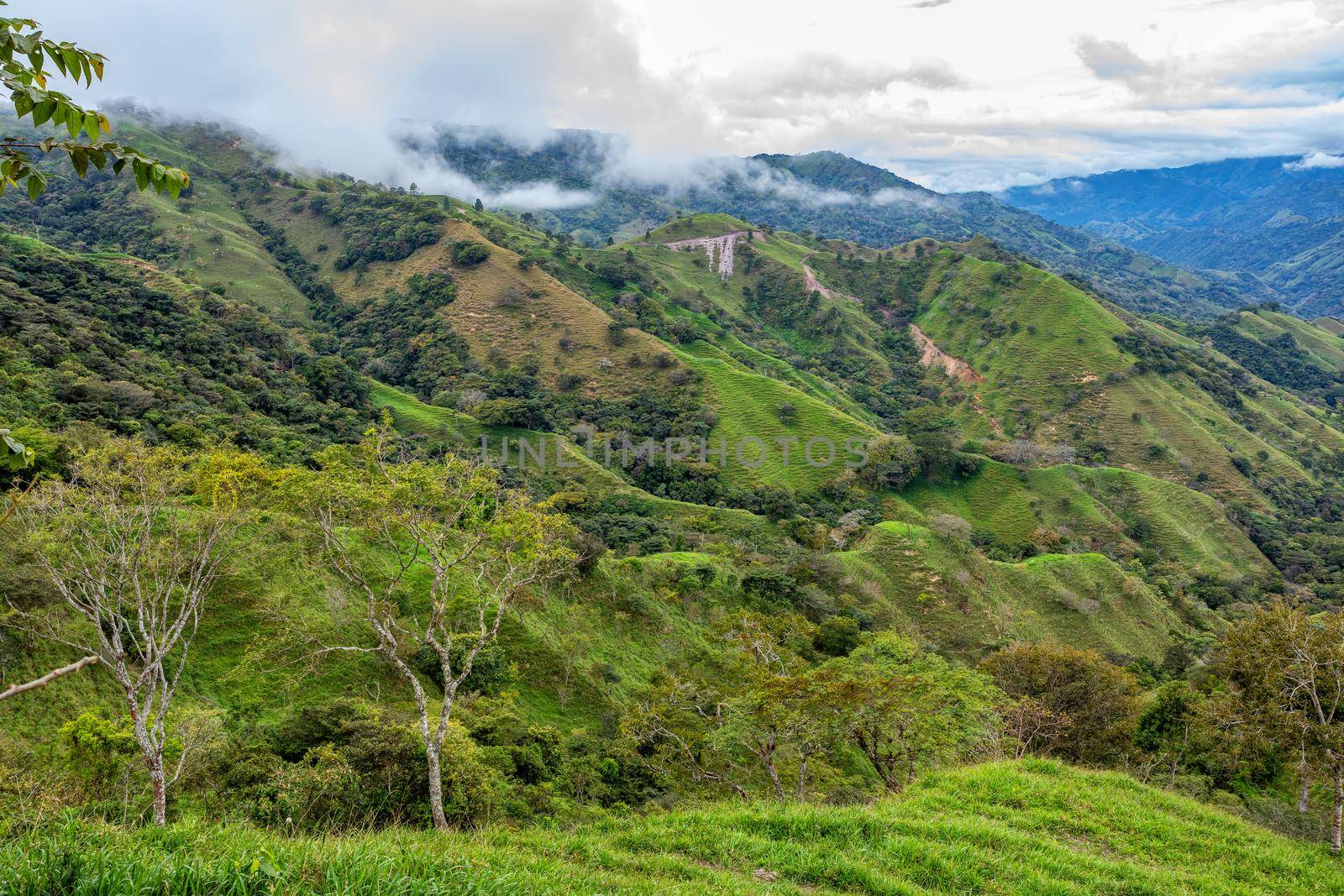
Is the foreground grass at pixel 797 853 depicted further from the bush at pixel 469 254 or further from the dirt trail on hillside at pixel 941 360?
the dirt trail on hillside at pixel 941 360

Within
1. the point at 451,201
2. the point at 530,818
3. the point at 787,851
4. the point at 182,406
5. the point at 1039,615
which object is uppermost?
the point at 451,201

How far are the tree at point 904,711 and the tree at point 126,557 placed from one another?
47.8ft

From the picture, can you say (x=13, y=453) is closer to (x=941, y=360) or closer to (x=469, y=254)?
(x=469, y=254)

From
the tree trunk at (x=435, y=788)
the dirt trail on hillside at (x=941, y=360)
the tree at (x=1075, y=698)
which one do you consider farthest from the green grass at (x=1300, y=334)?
the tree trunk at (x=435, y=788)

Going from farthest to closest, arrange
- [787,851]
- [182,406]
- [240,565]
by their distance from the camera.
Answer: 1. [182,406]
2. [240,565]
3. [787,851]

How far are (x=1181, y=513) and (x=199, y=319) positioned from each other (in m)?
102

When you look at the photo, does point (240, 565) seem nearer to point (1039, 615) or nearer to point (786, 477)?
point (1039, 615)

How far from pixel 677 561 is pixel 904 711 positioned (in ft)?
74.5

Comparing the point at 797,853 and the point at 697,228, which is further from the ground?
the point at 697,228

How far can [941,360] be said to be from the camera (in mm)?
118438

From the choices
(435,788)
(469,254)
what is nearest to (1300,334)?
(469,254)

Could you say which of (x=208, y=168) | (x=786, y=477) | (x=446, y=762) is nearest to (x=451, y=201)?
(x=208, y=168)

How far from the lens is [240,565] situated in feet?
80.3

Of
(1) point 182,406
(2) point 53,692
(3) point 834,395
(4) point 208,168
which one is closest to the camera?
(2) point 53,692
